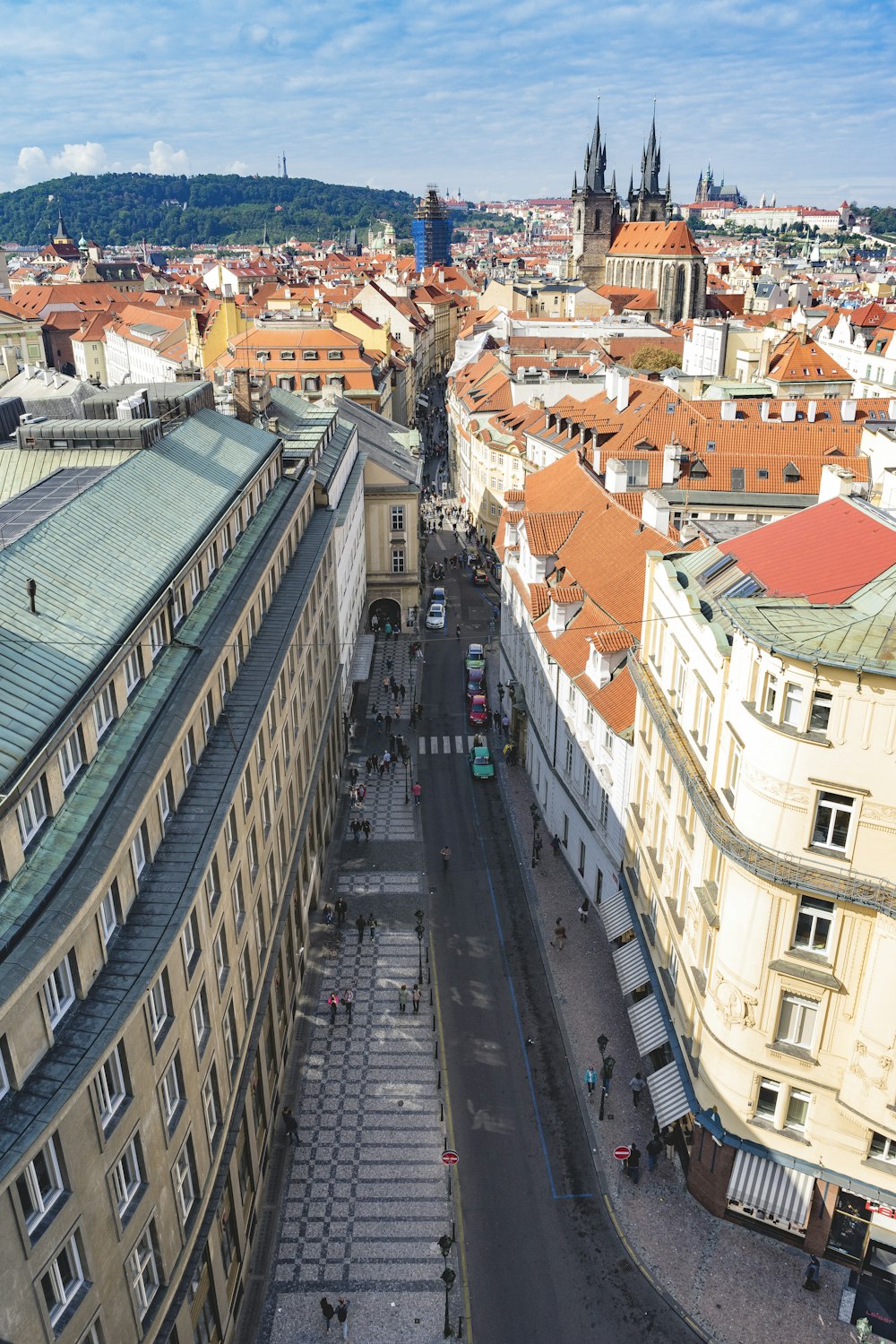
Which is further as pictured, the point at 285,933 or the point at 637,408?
the point at 637,408

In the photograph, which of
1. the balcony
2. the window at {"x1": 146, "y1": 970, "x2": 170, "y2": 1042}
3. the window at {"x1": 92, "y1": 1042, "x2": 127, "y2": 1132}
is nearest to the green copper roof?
the window at {"x1": 92, "y1": 1042, "x2": 127, "y2": 1132}

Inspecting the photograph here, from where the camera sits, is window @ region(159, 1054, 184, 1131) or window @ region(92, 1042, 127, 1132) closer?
window @ region(92, 1042, 127, 1132)

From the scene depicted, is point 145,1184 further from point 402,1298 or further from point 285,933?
point 285,933

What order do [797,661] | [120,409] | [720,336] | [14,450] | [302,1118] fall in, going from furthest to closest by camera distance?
[720,336] → [120,409] → [14,450] → [302,1118] → [797,661]

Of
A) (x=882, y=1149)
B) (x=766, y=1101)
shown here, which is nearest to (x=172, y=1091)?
(x=766, y=1101)

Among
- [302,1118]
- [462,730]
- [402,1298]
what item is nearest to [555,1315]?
[402,1298]

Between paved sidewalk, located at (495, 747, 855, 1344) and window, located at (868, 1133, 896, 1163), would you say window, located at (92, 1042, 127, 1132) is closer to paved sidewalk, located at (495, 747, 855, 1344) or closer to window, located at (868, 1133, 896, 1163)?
paved sidewalk, located at (495, 747, 855, 1344)

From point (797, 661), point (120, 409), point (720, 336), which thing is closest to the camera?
point (797, 661)
